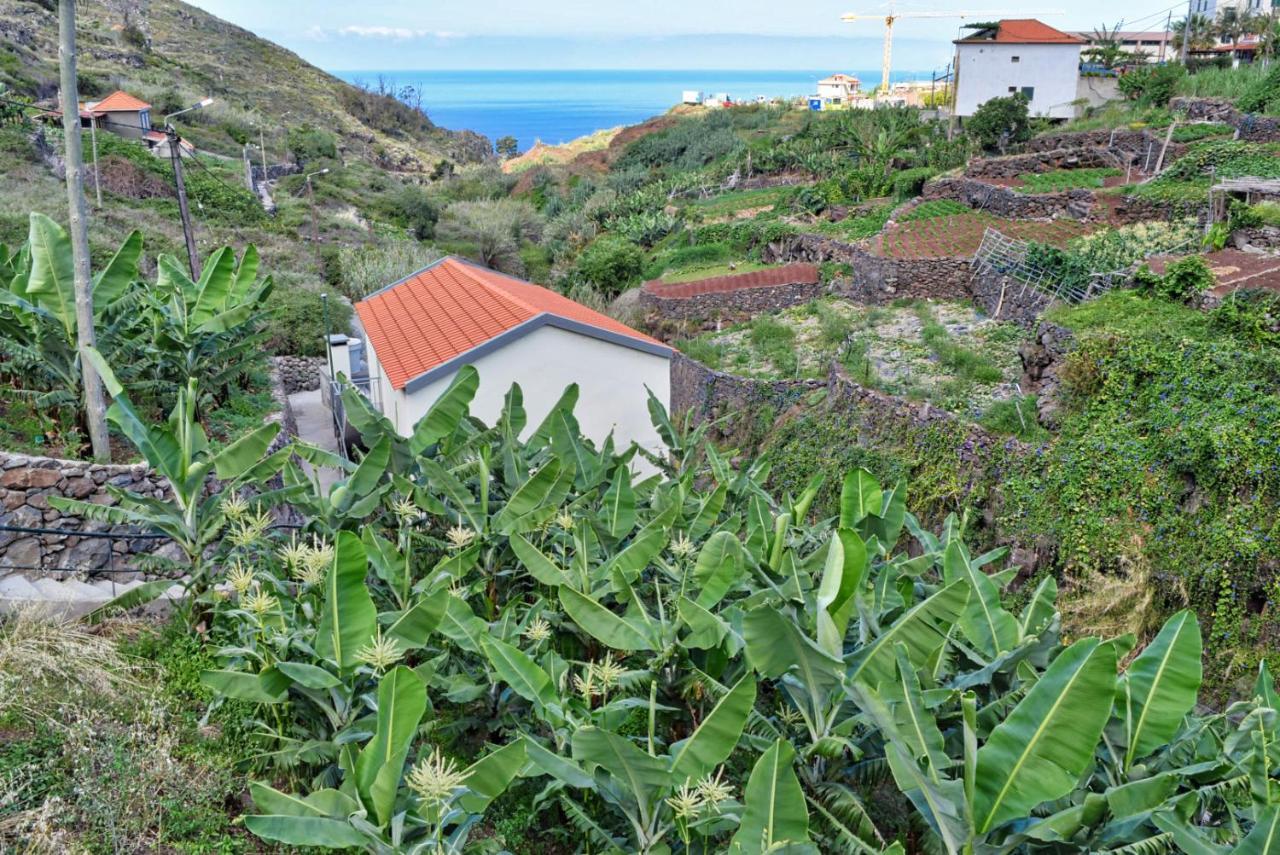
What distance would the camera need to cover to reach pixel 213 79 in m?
73.1

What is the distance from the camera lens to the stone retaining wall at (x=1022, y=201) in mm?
28500

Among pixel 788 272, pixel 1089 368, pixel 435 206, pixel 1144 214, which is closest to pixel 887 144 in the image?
pixel 788 272

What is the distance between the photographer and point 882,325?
24.0m

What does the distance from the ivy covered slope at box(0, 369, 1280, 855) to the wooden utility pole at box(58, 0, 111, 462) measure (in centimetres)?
285

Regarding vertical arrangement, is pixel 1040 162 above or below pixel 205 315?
above

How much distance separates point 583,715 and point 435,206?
50627mm

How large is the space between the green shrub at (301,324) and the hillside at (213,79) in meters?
29.0

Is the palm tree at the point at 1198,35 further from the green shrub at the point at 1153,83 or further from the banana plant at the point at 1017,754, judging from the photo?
the banana plant at the point at 1017,754

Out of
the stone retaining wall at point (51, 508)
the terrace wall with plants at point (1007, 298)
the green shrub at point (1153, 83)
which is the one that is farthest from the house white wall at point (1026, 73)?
the stone retaining wall at point (51, 508)

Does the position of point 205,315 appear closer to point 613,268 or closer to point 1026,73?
point 613,268

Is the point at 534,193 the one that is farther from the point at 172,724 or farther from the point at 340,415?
the point at 172,724

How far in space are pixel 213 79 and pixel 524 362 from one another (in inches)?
2783

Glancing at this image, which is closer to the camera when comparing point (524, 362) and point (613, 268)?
point (524, 362)

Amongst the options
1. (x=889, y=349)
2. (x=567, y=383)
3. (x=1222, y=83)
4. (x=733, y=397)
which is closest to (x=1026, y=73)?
(x=1222, y=83)
